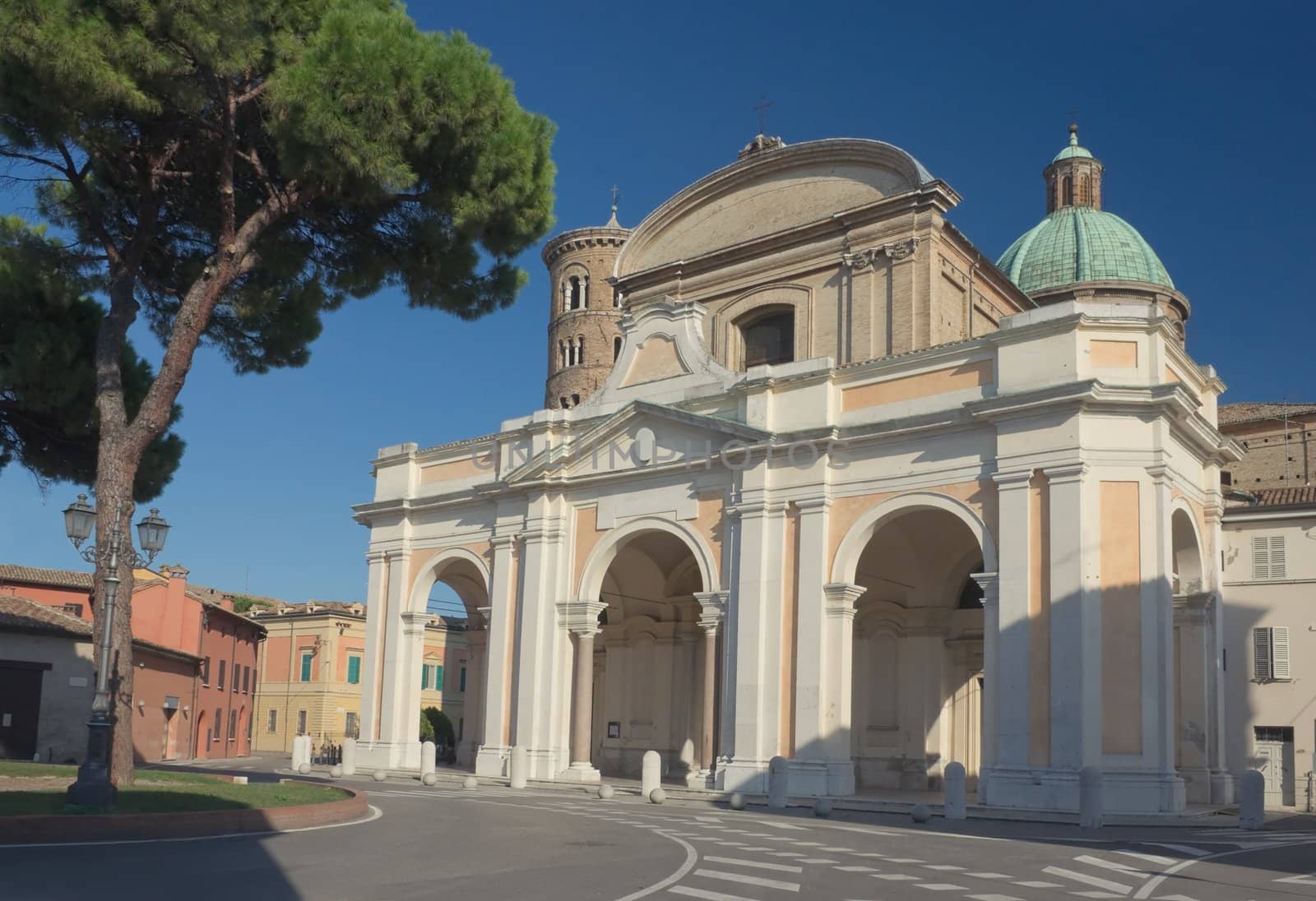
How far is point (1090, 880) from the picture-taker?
11.3 metres

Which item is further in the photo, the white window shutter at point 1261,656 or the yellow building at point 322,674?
the yellow building at point 322,674

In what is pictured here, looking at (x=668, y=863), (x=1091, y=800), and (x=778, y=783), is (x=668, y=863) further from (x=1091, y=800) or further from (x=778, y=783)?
(x=778, y=783)

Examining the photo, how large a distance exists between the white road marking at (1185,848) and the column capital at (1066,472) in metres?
6.11

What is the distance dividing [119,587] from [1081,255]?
33.3m

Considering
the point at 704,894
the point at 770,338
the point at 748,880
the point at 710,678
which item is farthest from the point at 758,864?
the point at 770,338

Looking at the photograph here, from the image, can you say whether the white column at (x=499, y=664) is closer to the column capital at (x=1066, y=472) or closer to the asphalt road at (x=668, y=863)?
the asphalt road at (x=668, y=863)

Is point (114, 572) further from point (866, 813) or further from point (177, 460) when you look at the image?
point (866, 813)

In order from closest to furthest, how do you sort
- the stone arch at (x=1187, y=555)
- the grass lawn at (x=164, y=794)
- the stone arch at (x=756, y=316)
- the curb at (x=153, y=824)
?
the curb at (x=153, y=824) < the grass lawn at (x=164, y=794) < the stone arch at (x=1187, y=555) < the stone arch at (x=756, y=316)

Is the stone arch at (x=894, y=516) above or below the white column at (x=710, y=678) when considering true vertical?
above

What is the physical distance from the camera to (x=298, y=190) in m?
18.0

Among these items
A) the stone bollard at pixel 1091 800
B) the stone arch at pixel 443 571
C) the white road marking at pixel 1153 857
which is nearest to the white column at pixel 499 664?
the stone arch at pixel 443 571

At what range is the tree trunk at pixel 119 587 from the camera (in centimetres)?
1557

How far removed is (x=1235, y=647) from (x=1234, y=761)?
2334 millimetres

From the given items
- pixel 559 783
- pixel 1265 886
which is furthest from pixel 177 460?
pixel 1265 886
